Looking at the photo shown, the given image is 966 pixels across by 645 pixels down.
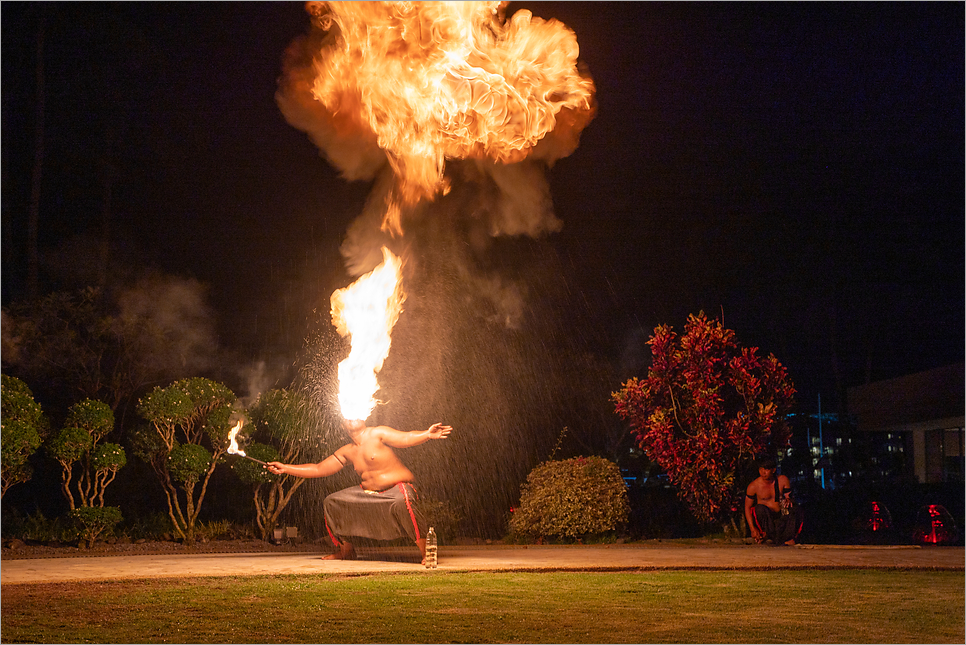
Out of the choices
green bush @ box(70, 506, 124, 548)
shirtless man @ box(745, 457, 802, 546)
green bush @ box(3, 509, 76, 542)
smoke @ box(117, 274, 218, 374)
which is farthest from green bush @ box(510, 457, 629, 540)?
smoke @ box(117, 274, 218, 374)

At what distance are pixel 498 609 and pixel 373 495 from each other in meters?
4.11

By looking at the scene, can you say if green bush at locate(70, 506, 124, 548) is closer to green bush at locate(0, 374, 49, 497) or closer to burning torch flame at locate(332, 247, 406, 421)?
green bush at locate(0, 374, 49, 497)

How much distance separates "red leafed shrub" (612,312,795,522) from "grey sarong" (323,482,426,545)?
5.55m

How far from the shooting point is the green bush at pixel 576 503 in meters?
15.5

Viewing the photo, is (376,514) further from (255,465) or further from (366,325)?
(255,465)

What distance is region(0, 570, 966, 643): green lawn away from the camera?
674cm

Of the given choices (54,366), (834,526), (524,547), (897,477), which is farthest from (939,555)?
(897,477)

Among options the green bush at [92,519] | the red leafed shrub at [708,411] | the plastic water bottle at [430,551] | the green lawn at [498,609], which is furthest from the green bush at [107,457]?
the red leafed shrub at [708,411]

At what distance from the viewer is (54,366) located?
17.9 metres

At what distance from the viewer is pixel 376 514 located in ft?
38.0

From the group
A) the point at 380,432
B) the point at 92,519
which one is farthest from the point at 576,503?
the point at 92,519

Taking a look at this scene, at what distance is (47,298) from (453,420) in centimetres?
840

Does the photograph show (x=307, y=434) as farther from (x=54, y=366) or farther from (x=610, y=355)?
(x=610, y=355)

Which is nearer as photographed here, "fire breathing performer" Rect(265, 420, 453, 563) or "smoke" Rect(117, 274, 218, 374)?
"fire breathing performer" Rect(265, 420, 453, 563)
